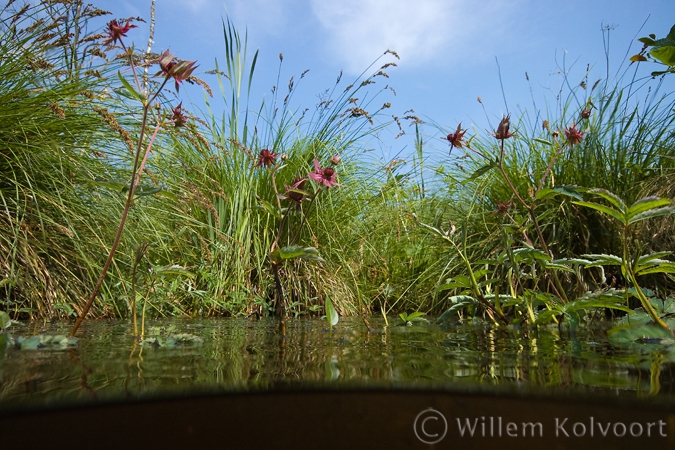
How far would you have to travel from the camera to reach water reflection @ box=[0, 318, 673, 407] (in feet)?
2.51

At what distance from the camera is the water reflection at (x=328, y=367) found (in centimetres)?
76

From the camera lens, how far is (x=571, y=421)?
2.31 feet

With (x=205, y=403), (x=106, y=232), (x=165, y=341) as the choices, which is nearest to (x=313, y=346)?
(x=165, y=341)

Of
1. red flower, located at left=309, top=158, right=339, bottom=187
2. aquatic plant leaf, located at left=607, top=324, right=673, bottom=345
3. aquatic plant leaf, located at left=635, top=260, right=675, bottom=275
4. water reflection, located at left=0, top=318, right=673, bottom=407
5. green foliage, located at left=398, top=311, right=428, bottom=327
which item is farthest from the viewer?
green foliage, located at left=398, top=311, right=428, bottom=327

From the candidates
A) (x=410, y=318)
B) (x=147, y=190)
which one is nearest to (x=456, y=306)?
(x=410, y=318)

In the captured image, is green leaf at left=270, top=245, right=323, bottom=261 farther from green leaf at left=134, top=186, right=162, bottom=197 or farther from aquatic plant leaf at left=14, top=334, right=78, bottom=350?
aquatic plant leaf at left=14, top=334, right=78, bottom=350

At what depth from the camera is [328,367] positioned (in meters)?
0.96

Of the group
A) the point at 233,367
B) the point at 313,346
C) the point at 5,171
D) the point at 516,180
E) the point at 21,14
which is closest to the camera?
the point at 233,367

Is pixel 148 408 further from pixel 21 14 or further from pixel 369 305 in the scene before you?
pixel 21 14

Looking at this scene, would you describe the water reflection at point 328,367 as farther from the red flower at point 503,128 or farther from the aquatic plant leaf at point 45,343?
the red flower at point 503,128

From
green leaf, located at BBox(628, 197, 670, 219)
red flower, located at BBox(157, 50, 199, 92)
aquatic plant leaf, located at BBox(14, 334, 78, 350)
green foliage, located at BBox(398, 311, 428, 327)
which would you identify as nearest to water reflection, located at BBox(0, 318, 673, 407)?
aquatic plant leaf, located at BBox(14, 334, 78, 350)

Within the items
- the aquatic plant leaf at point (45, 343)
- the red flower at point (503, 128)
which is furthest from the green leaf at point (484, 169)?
the aquatic plant leaf at point (45, 343)

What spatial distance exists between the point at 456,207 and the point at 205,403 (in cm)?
338

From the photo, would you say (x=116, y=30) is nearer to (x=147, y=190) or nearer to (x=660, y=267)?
(x=147, y=190)
